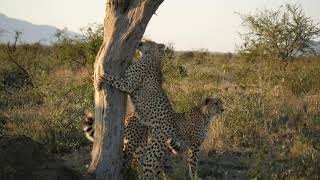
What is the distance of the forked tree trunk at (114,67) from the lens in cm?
510

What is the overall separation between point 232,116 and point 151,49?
7.24 feet

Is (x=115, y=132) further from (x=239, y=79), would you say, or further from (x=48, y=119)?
(x=239, y=79)

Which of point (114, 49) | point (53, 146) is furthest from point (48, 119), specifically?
point (114, 49)

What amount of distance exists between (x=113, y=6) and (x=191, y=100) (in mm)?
4271

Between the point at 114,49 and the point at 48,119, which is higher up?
the point at 114,49

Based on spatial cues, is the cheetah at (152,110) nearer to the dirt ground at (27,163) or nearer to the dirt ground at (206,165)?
the dirt ground at (206,165)

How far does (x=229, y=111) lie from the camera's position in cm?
808

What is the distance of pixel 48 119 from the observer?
780cm

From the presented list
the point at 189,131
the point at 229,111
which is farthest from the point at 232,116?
the point at 189,131

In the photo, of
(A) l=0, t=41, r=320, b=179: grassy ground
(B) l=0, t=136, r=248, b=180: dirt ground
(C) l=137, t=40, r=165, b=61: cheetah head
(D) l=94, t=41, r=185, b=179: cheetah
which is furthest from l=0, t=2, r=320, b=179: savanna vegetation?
(B) l=0, t=136, r=248, b=180: dirt ground

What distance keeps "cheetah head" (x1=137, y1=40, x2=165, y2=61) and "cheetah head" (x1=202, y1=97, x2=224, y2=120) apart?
0.83 m

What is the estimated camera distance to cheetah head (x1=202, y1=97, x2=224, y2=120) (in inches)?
258

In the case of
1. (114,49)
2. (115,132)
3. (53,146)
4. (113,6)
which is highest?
(113,6)

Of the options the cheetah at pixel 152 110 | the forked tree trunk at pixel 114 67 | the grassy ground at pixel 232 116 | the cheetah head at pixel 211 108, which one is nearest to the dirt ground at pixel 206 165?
the grassy ground at pixel 232 116
